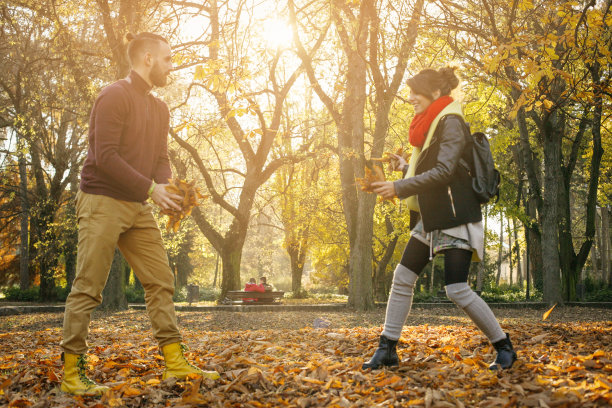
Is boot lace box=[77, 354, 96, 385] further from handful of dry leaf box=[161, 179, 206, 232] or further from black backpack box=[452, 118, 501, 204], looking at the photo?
black backpack box=[452, 118, 501, 204]

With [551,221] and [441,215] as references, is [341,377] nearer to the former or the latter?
[441,215]

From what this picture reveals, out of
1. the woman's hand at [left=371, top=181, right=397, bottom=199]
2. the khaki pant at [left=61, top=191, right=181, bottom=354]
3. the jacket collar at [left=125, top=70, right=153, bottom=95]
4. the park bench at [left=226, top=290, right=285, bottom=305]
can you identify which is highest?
the jacket collar at [left=125, top=70, right=153, bottom=95]

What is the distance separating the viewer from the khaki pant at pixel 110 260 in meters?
3.36

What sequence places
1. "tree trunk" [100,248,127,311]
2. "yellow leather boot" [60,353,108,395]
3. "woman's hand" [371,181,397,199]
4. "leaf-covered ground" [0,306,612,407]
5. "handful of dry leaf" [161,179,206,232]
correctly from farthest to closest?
"tree trunk" [100,248,127,311]
"woman's hand" [371,181,397,199]
"handful of dry leaf" [161,179,206,232]
"yellow leather boot" [60,353,108,395]
"leaf-covered ground" [0,306,612,407]

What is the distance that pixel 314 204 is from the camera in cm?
2234

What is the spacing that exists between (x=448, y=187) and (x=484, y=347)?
1686mm

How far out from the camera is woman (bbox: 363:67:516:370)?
363 centimetres

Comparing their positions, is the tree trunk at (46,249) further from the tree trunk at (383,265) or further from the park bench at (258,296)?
the tree trunk at (383,265)

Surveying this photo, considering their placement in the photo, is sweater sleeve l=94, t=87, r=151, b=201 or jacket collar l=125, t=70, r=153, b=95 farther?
jacket collar l=125, t=70, r=153, b=95

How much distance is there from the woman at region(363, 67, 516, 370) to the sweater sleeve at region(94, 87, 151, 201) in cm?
166

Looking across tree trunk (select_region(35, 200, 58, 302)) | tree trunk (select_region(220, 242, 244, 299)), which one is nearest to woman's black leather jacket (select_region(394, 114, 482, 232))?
tree trunk (select_region(220, 242, 244, 299))

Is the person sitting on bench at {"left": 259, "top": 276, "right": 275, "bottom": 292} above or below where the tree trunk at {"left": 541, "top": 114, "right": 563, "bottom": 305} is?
below

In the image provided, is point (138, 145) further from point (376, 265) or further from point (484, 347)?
point (376, 265)

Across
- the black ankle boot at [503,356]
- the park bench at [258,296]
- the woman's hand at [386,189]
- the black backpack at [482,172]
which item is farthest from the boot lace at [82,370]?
the park bench at [258,296]
